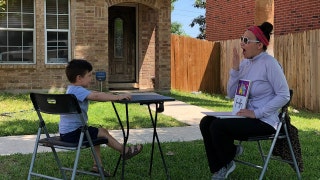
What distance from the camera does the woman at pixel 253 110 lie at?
4.31 m

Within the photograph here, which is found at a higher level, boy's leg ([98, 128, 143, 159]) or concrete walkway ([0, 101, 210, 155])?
boy's leg ([98, 128, 143, 159])

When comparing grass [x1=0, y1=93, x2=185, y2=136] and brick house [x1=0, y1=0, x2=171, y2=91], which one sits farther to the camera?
brick house [x1=0, y1=0, x2=171, y2=91]

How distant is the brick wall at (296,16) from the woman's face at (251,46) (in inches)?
394

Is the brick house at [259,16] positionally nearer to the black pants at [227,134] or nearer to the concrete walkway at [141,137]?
the concrete walkway at [141,137]

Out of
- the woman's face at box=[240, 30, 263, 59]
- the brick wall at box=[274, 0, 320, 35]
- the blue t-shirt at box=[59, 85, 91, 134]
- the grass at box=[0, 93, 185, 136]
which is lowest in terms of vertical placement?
the grass at box=[0, 93, 185, 136]

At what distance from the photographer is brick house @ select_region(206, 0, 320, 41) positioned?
9.15m

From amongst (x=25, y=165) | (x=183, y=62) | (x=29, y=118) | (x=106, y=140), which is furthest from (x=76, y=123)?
(x=183, y=62)

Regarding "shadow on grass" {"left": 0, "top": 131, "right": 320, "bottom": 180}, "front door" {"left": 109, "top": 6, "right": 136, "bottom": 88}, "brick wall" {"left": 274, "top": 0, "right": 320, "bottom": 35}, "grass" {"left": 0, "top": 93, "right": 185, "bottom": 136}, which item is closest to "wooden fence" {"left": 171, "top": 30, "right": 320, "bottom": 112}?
"brick wall" {"left": 274, "top": 0, "right": 320, "bottom": 35}

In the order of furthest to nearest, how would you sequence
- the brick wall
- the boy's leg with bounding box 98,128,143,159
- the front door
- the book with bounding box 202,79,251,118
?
1. the front door
2. the brick wall
3. the boy's leg with bounding box 98,128,143,159
4. the book with bounding box 202,79,251,118

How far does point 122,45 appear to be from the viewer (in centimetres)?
1552

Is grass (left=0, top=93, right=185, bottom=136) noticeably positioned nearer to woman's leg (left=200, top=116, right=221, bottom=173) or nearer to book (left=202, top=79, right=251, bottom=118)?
woman's leg (left=200, top=116, right=221, bottom=173)

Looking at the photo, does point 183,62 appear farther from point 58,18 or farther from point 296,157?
point 296,157

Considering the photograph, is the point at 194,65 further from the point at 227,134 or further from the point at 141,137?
the point at 227,134

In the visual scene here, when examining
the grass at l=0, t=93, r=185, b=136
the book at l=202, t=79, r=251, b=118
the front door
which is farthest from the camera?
the front door
